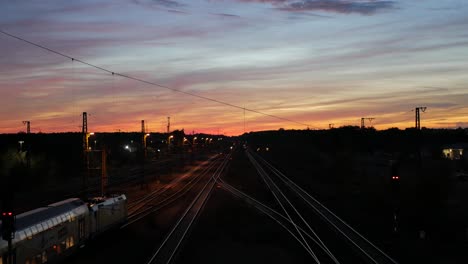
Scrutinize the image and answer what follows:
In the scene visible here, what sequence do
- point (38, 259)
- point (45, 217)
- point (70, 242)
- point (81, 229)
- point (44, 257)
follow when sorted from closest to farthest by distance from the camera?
point (38, 259)
point (44, 257)
point (45, 217)
point (70, 242)
point (81, 229)

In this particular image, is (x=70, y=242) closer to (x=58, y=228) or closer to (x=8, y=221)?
(x=58, y=228)

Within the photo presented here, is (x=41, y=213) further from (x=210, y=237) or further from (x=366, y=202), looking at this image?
(x=366, y=202)

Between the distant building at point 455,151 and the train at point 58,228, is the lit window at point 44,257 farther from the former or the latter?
the distant building at point 455,151

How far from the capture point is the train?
1844cm

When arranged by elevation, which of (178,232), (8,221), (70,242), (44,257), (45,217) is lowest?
(178,232)

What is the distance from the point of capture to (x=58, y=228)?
22.0 m

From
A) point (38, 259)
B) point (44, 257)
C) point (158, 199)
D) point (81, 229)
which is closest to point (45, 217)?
point (44, 257)

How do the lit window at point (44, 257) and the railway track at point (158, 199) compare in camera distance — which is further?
the railway track at point (158, 199)

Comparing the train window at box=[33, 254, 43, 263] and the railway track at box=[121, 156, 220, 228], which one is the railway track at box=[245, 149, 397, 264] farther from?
the train window at box=[33, 254, 43, 263]

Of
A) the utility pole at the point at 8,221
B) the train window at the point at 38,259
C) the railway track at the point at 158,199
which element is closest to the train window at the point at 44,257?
the train window at the point at 38,259

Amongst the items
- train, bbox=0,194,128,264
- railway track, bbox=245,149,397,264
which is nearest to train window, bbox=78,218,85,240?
train, bbox=0,194,128,264

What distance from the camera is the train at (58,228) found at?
60.5 feet

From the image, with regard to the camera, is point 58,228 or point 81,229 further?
point 81,229

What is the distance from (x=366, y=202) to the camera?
150 ft
